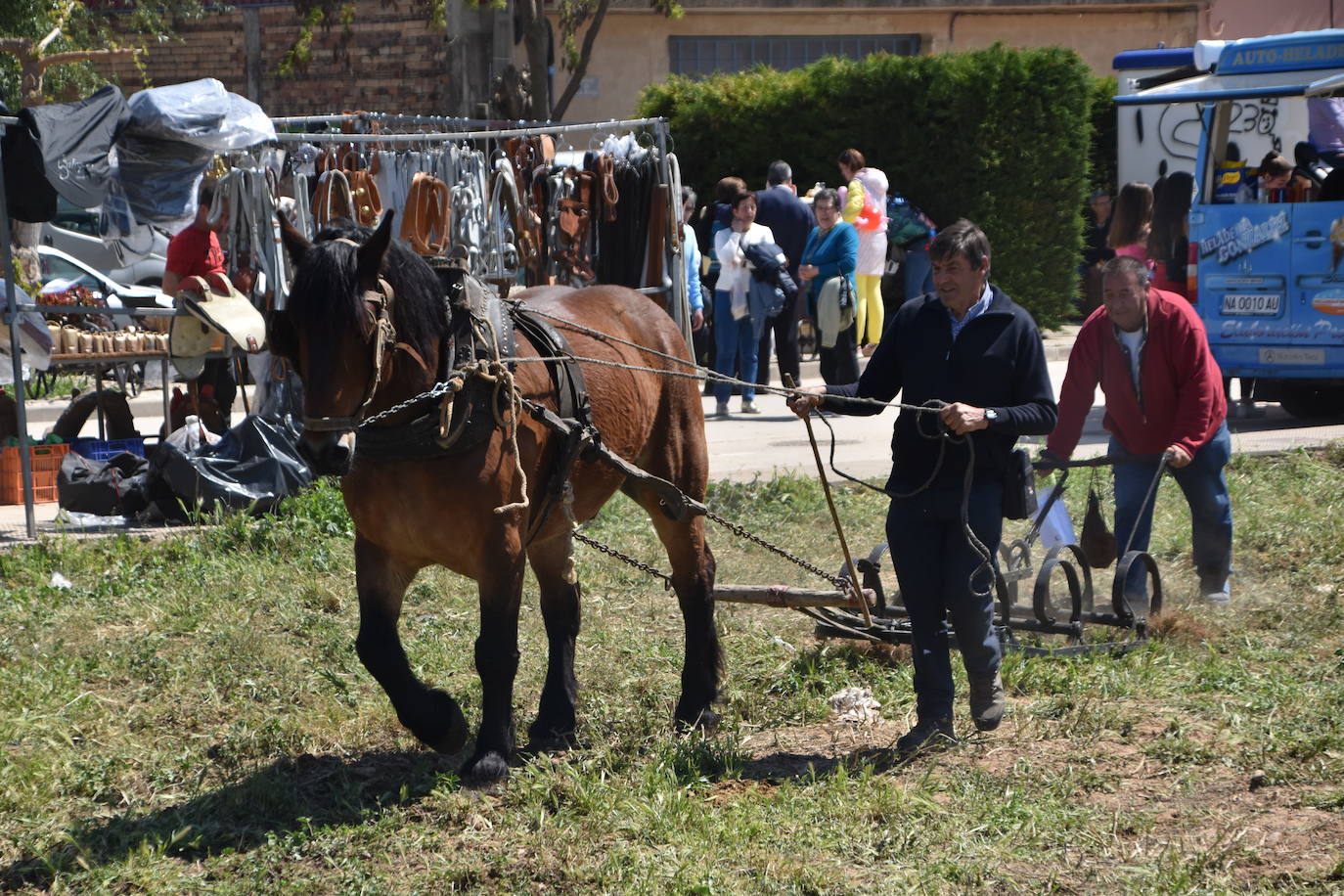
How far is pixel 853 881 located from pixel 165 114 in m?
7.02

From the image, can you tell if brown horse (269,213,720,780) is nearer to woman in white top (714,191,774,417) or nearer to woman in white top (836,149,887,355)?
woman in white top (714,191,774,417)

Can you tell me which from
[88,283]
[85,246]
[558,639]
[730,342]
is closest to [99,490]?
[558,639]

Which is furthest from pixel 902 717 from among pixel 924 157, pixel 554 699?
pixel 924 157

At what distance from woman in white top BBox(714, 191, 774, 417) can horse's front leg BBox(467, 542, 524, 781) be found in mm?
8815

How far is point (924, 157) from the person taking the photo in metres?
19.3

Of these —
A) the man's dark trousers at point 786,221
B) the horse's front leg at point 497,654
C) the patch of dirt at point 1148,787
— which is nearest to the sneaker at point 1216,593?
the patch of dirt at point 1148,787

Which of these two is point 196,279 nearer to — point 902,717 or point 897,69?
point 902,717

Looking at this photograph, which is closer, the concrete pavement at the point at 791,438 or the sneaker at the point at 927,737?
the sneaker at the point at 927,737

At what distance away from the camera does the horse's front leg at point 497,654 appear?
5000 mm

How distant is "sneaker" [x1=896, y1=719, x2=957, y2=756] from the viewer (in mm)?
5396

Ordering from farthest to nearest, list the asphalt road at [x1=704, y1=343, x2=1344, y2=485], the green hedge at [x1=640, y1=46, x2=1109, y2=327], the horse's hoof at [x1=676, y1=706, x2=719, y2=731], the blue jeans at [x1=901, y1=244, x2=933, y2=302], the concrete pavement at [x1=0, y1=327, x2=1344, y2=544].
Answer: the green hedge at [x1=640, y1=46, x2=1109, y2=327] → the blue jeans at [x1=901, y1=244, x2=933, y2=302] → the asphalt road at [x1=704, y1=343, x2=1344, y2=485] → the concrete pavement at [x1=0, y1=327, x2=1344, y2=544] → the horse's hoof at [x1=676, y1=706, x2=719, y2=731]

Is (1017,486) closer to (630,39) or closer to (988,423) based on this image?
(988,423)

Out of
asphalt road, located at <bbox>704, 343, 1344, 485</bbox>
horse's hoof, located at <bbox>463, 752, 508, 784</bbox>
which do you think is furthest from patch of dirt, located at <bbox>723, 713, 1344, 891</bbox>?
asphalt road, located at <bbox>704, 343, 1344, 485</bbox>

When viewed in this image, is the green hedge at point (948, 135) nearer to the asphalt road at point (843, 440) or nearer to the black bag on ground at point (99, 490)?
the asphalt road at point (843, 440)
